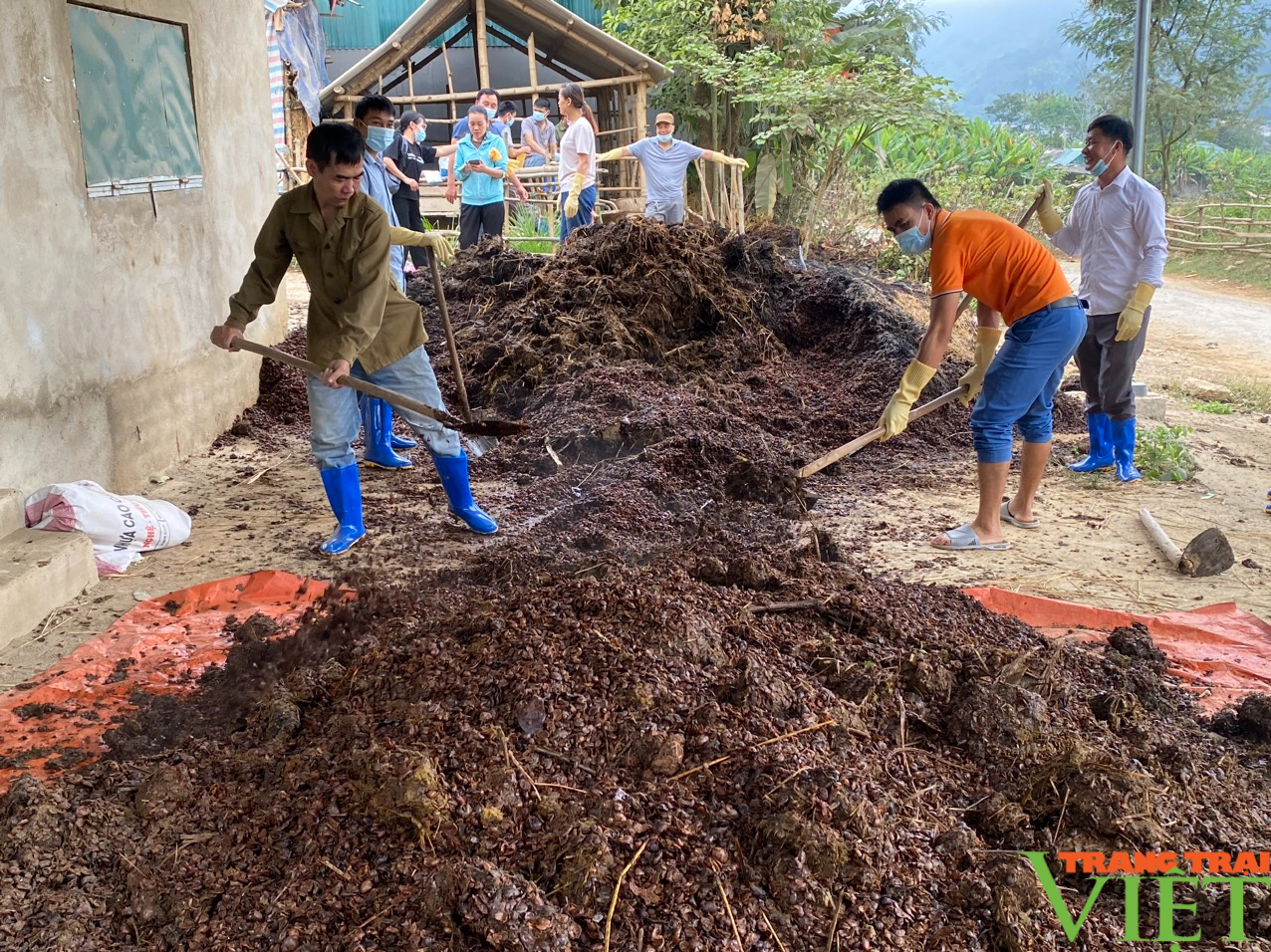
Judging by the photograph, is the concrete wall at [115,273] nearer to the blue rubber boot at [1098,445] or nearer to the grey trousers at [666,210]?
the grey trousers at [666,210]

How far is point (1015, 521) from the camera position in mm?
4504

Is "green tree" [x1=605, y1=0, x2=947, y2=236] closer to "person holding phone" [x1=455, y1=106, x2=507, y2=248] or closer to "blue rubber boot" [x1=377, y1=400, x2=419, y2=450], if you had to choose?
"person holding phone" [x1=455, y1=106, x2=507, y2=248]

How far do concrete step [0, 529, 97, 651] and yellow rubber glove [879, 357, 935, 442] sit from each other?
3282 millimetres

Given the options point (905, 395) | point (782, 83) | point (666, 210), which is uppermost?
point (782, 83)

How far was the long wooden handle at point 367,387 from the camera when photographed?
12.1 ft

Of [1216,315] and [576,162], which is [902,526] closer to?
[576,162]

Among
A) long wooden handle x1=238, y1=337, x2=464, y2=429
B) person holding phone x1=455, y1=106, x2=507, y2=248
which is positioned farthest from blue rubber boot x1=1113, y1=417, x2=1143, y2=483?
person holding phone x1=455, y1=106, x2=507, y2=248

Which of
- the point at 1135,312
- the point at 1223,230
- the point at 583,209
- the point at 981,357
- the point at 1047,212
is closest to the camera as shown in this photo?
the point at 981,357

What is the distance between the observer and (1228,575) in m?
3.92

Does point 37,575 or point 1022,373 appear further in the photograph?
point 1022,373

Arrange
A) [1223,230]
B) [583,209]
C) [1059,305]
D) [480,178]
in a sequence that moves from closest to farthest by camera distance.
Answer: [1059,305], [480,178], [583,209], [1223,230]

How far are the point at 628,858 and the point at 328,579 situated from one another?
229cm

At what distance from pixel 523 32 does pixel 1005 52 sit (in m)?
148
